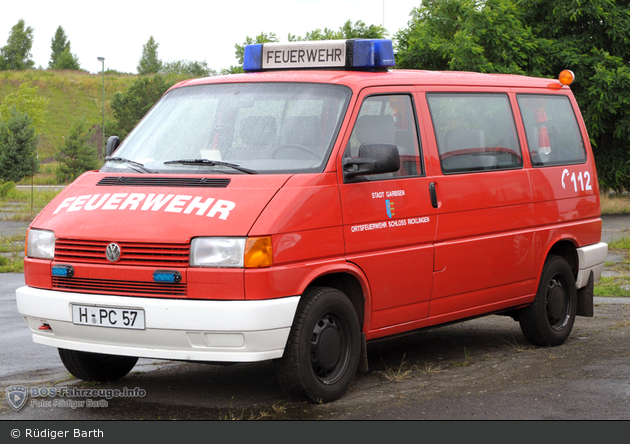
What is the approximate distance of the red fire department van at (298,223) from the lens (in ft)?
16.1

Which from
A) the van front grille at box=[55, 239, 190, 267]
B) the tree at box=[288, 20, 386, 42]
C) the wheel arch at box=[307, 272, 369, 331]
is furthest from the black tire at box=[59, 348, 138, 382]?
the tree at box=[288, 20, 386, 42]

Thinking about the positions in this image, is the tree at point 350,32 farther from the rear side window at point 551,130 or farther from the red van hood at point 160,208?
the red van hood at point 160,208

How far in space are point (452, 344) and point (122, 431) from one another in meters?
3.66

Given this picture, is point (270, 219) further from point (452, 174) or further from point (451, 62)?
point (451, 62)

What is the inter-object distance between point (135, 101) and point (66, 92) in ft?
91.2

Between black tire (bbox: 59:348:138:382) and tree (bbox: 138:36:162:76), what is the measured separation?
105 meters

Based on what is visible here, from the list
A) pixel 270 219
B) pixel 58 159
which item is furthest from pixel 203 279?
pixel 58 159

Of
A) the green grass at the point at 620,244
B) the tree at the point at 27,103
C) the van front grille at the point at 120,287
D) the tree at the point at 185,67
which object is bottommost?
the green grass at the point at 620,244

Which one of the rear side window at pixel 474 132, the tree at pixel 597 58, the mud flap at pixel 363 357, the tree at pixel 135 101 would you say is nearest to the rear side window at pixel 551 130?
the rear side window at pixel 474 132

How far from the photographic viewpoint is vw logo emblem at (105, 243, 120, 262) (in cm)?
506

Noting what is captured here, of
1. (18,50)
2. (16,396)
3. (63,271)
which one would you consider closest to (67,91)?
(18,50)

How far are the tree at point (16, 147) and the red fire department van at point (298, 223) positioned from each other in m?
37.6

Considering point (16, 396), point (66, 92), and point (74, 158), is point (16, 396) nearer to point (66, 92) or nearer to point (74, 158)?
point (74, 158)

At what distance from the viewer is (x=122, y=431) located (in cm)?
484
